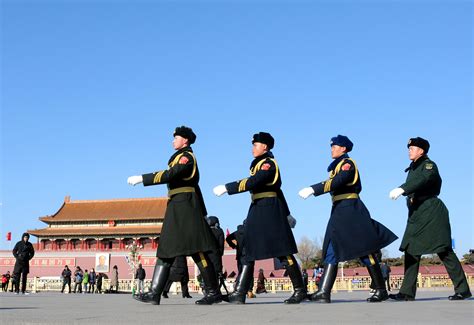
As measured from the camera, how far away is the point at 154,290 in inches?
232

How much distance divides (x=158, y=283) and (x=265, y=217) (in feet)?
4.63

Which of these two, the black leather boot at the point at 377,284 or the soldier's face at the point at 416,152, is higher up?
the soldier's face at the point at 416,152

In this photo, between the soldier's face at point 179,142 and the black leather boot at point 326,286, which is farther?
the soldier's face at point 179,142

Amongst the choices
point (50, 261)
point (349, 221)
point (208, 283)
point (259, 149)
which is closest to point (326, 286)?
point (349, 221)

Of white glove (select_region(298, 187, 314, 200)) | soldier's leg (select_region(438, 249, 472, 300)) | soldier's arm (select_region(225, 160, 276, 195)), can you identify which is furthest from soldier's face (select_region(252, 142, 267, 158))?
soldier's leg (select_region(438, 249, 472, 300))

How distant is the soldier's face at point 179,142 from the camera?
20.8 ft

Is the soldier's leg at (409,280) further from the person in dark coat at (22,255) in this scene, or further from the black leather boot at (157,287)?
the person in dark coat at (22,255)

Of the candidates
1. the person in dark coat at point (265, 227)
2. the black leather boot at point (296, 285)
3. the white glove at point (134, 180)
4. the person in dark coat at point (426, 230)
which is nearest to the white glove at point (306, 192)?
the person in dark coat at point (265, 227)

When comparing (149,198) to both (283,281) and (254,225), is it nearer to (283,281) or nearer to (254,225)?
(283,281)

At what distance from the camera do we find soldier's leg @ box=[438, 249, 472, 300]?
6.43m

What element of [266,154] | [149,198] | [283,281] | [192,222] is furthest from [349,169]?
[149,198]

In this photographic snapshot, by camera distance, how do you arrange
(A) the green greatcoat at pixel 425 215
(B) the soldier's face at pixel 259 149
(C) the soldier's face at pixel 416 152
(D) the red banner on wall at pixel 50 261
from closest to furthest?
(A) the green greatcoat at pixel 425 215 → (B) the soldier's face at pixel 259 149 → (C) the soldier's face at pixel 416 152 → (D) the red banner on wall at pixel 50 261

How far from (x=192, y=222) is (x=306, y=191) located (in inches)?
54.3

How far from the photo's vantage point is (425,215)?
6.56 m
